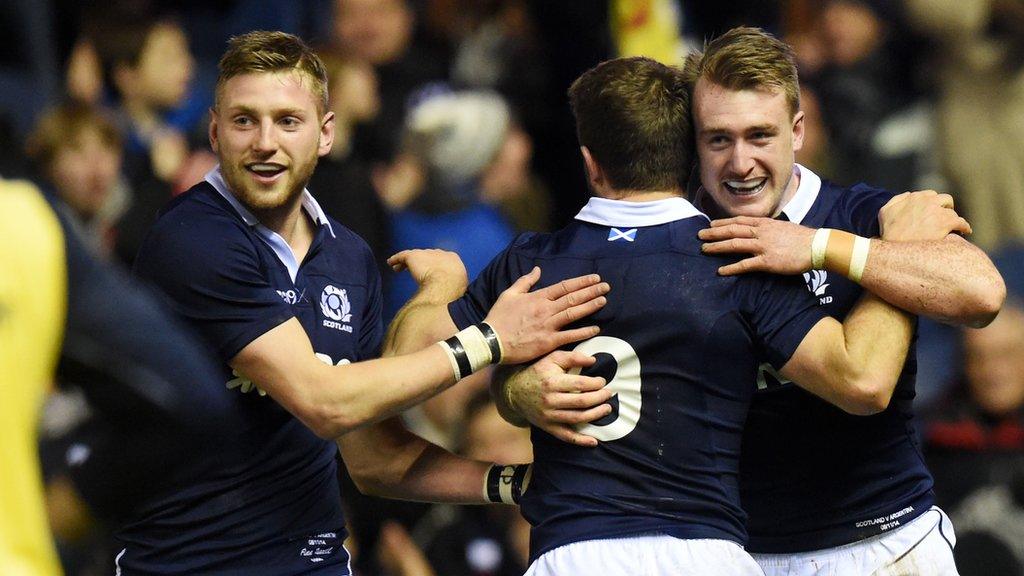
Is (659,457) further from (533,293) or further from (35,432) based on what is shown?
(35,432)

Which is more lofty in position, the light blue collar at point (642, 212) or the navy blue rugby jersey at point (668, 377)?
the light blue collar at point (642, 212)

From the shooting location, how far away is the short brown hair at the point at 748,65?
14.7ft

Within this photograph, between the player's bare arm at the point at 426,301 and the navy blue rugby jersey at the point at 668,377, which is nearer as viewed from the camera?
the navy blue rugby jersey at the point at 668,377

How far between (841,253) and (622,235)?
1.99 ft

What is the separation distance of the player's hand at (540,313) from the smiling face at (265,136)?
2.54 ft

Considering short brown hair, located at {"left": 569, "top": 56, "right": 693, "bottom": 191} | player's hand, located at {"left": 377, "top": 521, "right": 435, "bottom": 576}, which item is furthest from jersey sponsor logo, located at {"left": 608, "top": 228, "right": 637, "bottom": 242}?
player's hand, located at {"left": 377, "top": 521, "right": 435, "bottom": 576}

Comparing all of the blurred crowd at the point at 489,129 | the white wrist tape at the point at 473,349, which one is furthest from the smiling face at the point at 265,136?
the blurred crowd at the point at 489,129

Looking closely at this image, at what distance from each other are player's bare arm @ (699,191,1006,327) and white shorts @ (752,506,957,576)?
69cm

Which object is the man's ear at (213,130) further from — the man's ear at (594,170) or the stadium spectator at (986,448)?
the stadium spectator at (986,448)

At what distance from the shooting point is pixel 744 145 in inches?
178

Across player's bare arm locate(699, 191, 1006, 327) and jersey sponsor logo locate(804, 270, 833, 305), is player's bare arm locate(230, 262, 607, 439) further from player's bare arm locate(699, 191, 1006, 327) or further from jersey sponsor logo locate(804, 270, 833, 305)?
jersey sponsor logo locate(804, 270, 833, 305)

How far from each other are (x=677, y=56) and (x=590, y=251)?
4806 mm

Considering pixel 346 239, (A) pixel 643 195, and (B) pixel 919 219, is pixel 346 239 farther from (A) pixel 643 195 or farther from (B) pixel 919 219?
(B) pixel 919 219

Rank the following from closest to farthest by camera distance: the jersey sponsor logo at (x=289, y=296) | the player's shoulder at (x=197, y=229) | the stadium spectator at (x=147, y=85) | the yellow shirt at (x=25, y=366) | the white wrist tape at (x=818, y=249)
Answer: the yellow shirt at (x=25, y=366), the white wrist tape at (x=818, y=249), the player's shoulder at (x=197, y=229), the jersey sponsor logo at (x=289, y=296), the stadium spectator at (x=147, y=85)
